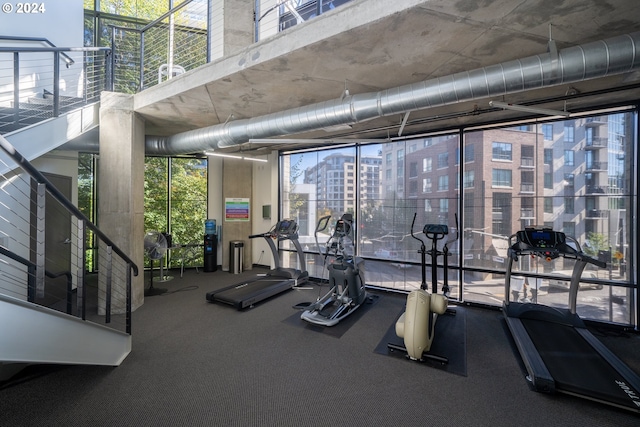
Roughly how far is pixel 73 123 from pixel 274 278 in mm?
4265

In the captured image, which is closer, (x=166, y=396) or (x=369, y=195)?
(x=166, y=396)

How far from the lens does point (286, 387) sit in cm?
257

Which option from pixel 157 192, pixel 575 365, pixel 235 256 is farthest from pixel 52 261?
pixel 575 365

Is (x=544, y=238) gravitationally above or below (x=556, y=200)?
below

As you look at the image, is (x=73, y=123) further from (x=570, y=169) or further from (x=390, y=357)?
(x=570, y=169)

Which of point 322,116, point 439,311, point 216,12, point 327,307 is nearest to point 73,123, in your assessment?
point 216,12

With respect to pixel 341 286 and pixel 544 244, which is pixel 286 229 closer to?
pixel 341 286

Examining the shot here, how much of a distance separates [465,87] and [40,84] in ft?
24.0

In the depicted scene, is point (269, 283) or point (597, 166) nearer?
point (597, 166)

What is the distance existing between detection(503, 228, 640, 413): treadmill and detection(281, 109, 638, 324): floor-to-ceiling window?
2.87 feet

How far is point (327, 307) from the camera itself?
456 centimetres

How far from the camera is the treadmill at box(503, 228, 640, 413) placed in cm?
239

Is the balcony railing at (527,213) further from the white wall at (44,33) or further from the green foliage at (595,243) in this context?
the white wall at (44,33)

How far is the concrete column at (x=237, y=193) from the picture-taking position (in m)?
7.34
